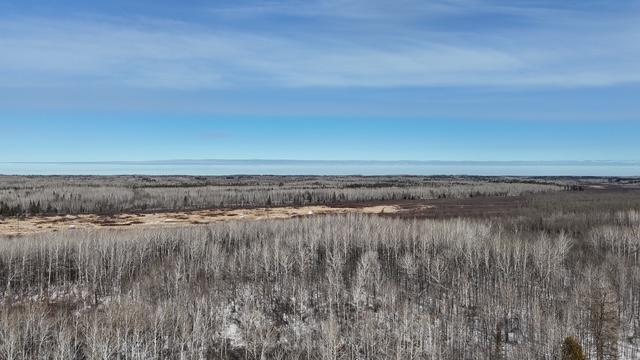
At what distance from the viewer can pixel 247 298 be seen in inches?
794

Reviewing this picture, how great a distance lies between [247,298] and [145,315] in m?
4.61

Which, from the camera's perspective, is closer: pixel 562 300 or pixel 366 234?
pixel 562 300

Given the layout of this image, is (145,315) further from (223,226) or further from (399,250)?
(223,226)

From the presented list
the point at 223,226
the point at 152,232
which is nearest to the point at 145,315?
the point at 152,232

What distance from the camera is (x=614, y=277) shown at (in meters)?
20.0

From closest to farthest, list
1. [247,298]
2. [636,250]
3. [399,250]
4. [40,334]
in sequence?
[40,334]
[247,298]
[636,250]
[399,250]

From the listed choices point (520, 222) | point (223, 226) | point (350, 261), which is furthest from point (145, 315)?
point (520, 222)

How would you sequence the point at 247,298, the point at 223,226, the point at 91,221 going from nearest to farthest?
the point at 247,298 → the point at 223,226 → the point at 91,221

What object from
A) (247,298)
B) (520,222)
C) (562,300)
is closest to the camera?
(562,300)

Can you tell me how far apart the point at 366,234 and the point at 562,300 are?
13675 millimetres

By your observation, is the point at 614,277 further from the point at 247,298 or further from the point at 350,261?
the point at 247,298

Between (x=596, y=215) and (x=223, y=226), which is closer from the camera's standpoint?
(x=223, y=226)

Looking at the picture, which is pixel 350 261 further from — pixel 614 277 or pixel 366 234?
pixel 614 277

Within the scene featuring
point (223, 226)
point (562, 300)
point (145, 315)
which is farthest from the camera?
point (223, 226)
